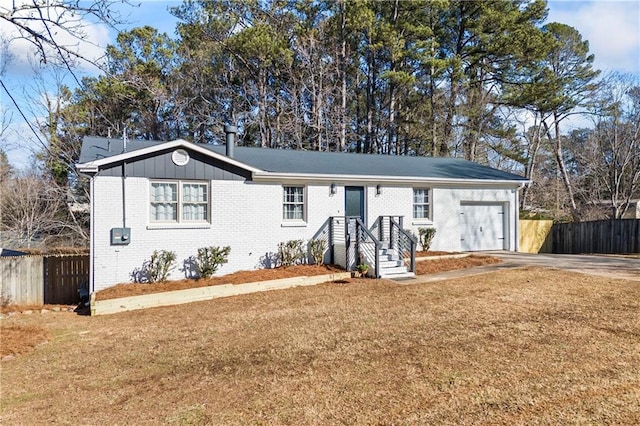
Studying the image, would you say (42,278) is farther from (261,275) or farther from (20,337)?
(261,275)

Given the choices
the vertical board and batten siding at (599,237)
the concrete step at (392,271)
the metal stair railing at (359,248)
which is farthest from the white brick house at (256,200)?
the vertical board and batten siding at (599,237)

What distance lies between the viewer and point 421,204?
1433cm

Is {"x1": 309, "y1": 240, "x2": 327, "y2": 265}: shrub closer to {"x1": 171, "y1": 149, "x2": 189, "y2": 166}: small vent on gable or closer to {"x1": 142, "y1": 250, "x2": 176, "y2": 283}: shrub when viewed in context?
{"x1": 142, "y1": 250, "x2": 176, "y2": 283}: shrub

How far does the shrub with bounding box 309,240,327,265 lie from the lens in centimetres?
1211

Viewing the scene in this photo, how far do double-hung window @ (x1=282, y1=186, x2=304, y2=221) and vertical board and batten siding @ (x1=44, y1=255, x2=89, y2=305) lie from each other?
6.11 metres

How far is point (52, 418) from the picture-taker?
12.3 ft

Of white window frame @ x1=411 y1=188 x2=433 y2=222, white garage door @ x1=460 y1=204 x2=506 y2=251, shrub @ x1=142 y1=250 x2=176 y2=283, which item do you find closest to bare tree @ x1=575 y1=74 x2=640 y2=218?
white garage door @ x1=460 y1=204 x2=506 y2=251

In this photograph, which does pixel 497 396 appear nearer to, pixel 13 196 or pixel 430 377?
pixel 430 377

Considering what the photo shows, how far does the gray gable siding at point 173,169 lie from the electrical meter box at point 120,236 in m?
1.43

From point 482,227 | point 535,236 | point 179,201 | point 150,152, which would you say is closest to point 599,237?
point 535,236

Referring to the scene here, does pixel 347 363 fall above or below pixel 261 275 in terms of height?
below

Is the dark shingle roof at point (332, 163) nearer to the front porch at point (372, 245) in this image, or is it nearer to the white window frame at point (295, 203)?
the white window frame at point (295, 203)

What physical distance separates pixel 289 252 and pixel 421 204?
5.56m

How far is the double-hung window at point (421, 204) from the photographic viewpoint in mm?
14250
